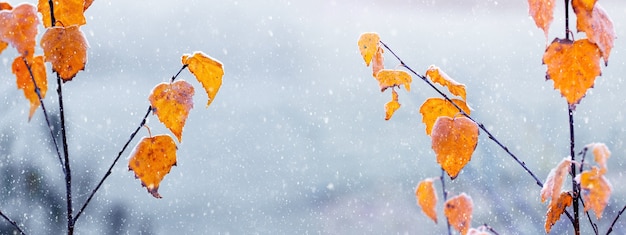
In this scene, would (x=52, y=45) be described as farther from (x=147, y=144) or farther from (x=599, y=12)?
(x=599, y=12)

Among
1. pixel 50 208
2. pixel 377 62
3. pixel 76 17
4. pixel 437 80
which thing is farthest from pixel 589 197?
pixel 50 208

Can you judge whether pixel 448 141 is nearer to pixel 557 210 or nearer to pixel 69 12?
pixel 557 210

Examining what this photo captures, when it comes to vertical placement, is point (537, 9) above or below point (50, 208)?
below

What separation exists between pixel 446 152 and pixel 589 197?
0.51 ft

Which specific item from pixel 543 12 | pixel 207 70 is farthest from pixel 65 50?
Result: pixel 543 12

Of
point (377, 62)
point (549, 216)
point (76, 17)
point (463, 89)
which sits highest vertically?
point (76, 17)

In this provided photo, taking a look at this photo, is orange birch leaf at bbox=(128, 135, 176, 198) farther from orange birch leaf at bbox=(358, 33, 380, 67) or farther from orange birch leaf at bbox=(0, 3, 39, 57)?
orange birch leaf at bbox=(358, 33, 380, 67)

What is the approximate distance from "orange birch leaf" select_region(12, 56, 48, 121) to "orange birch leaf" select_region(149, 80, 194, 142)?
167 millimetres

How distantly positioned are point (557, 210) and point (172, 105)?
1.71ft

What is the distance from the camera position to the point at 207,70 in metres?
0.79

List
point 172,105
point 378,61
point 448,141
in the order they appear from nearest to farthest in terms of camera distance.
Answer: point 448,141
point 172,105
point 378,61

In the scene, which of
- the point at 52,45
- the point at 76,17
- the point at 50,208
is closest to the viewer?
the point at 52,45

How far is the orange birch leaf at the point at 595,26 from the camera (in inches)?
23.1

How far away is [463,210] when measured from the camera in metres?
0.61
